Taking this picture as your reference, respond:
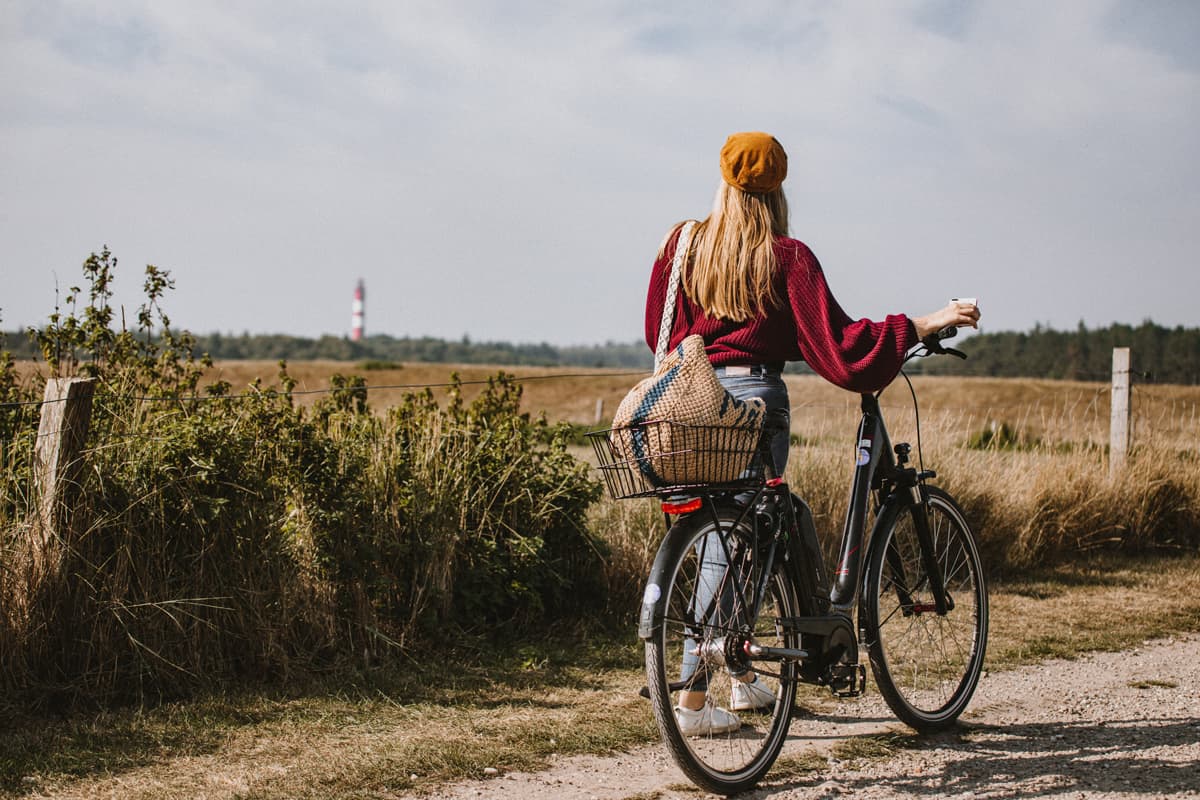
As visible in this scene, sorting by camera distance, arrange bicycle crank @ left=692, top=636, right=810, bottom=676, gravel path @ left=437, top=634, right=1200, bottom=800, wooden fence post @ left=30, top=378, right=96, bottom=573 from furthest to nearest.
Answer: wooden fence post @ left=30, top=378, right=96, bottom=573
gravel path @ left=437, top=634, right=1200, bottom=800
bicycle crank @ left=692, top=636, right=810, bottom=676

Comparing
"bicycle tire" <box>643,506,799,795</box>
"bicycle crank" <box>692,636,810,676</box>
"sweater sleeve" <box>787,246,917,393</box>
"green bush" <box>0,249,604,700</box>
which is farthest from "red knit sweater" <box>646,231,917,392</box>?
"green bush" <box>0,249,604,700</box>

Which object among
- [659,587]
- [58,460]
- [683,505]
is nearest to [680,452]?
[683,505]

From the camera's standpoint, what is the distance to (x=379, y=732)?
14.0 feet

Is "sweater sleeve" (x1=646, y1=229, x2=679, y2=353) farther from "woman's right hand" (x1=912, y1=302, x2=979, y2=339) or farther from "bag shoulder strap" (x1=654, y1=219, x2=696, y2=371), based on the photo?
"woman's right hand" (x1=912, y1=302, x2=979, y2=339)

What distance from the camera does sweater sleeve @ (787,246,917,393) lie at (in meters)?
3.61

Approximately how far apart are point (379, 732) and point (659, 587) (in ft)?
5.06

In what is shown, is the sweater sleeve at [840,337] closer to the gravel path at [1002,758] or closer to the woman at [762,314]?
the woman at [762,314]

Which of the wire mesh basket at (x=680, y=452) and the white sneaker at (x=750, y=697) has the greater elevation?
the wire mesh basket at (x=680, y=452)

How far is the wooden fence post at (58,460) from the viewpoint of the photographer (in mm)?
4441

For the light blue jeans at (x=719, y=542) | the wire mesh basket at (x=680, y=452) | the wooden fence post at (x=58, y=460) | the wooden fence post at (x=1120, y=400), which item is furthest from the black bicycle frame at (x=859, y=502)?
the wooden fence post at (x=1120, y=400)

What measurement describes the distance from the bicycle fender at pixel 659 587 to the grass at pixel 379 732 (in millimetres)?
914

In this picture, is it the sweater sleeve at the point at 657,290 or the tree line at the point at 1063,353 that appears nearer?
the sweater sleeve at the point at 657,290

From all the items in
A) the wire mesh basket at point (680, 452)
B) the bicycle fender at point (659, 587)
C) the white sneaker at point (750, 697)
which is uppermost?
the wire mesh basket at point (680, 452)

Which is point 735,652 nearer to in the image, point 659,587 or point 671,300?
point 659,587
